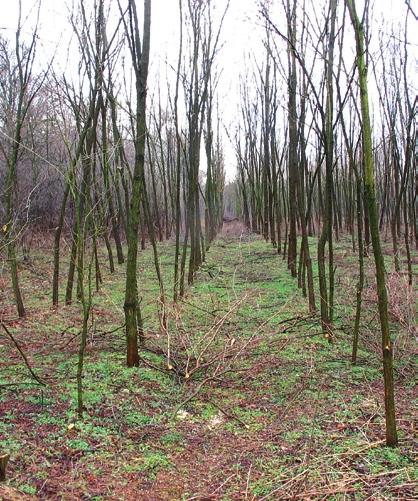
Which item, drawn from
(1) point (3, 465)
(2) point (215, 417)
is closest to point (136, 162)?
(2) point (215, 417)

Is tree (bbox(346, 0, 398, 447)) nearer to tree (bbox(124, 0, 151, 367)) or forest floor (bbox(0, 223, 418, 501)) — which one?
forest floor (bbox(0, 223, 418, 501))

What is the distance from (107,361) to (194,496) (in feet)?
8.20

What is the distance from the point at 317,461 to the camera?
2977 millimetres

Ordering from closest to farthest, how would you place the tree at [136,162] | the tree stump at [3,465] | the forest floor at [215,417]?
the tree stump at [3,465] < the forest floor at [215,417] < the tree at [136,162]

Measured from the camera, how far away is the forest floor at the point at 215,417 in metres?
2.83

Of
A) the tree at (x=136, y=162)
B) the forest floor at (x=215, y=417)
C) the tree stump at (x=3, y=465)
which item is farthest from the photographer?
the tree at (x=136, y=162)

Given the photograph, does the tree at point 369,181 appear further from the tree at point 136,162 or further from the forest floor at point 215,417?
the tree at point 136,162

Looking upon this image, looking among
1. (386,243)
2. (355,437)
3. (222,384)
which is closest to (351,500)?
(355,437)

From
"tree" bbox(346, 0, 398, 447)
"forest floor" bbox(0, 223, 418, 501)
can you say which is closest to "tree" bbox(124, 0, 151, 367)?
"forest floor" bbox(0, 223, 418, 501)

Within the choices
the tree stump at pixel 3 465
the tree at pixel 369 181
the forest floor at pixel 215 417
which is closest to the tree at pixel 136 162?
the forest floor at pixel 215 417

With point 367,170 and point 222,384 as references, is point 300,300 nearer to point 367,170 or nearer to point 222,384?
point 222,384

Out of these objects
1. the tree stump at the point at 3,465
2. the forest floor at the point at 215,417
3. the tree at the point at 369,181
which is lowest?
the forest floor at the point at 215,417

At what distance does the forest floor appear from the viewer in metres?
2.83

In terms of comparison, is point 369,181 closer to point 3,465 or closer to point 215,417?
point 215,417
